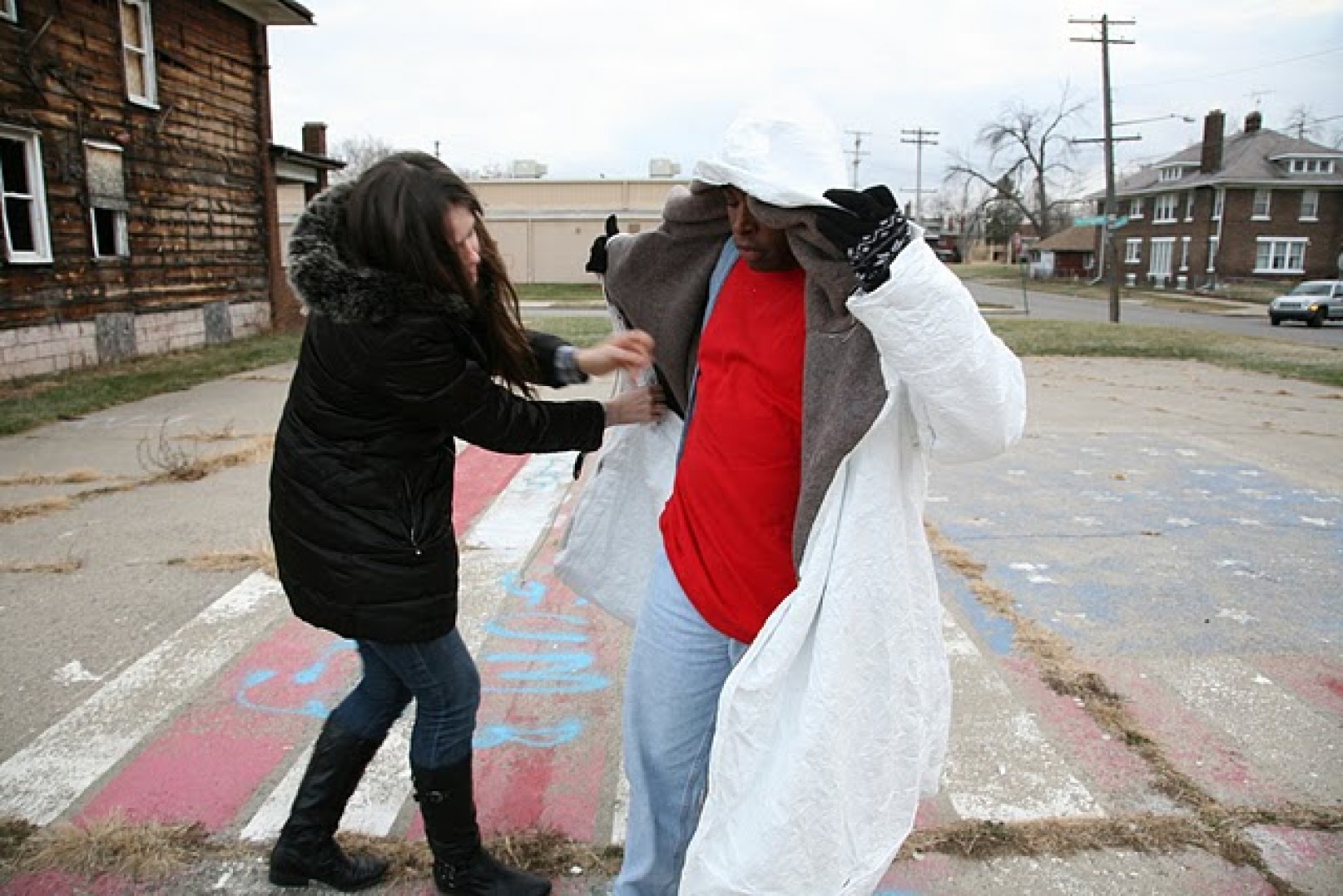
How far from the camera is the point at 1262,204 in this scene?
161ft

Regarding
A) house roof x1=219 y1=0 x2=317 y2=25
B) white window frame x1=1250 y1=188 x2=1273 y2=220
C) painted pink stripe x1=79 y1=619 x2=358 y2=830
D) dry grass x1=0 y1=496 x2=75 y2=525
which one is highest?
house roof x1=219 y1=0 x2=317 y2=25

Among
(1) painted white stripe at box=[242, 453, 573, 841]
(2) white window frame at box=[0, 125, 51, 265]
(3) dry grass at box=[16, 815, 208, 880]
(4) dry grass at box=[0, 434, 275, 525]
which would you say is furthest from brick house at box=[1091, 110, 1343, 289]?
(3) dry grass at box=[16, 815, 208, 880]

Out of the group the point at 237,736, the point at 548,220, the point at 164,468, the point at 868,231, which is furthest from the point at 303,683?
the point at 548,220

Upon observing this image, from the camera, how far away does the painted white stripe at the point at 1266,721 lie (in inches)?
118

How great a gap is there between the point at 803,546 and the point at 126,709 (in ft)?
8.70

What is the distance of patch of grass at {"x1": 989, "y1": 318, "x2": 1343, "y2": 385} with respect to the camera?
1543cm

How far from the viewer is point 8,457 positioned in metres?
7.34

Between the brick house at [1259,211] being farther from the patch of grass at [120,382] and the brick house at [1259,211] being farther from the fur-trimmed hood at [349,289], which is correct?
the fur-trimmed hood at [349,289]

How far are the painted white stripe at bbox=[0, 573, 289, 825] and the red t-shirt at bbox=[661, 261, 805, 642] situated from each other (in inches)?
79.9

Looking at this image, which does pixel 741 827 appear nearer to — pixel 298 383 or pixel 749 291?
pixel 749 291

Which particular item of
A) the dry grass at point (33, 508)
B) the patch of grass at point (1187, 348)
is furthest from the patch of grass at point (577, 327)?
the dry grass at point (33, 508)

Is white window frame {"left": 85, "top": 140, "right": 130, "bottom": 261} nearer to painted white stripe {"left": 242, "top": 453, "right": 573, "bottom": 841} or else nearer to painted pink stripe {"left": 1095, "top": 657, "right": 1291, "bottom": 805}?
painted white stripe {"left": 242, "top": 453, "right": 573, "bottom": 841}

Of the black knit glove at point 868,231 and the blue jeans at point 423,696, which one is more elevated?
the black knit glove at point 868,231

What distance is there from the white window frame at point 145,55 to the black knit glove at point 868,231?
1547 cm
